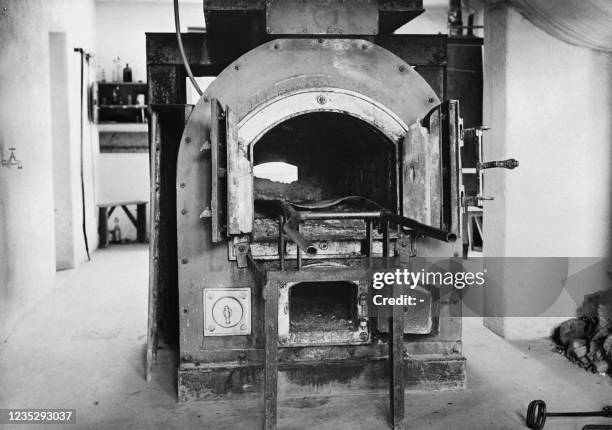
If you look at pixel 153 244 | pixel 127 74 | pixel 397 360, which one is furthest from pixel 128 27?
pixel 397 360

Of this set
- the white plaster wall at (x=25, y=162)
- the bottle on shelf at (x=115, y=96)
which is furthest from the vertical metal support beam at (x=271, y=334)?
the bottle on shelf at (x=115, y=96)

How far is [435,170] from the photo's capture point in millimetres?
2250

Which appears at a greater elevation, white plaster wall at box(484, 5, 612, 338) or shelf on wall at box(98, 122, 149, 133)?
shelf on wall at box(98, 122, 149, 133)

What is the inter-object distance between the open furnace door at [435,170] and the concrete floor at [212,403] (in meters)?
0.67

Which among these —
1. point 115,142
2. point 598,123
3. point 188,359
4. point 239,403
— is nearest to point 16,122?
point 188,359

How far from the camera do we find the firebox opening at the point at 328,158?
252 cm

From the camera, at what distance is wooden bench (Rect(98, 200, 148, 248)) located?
22.2 ft

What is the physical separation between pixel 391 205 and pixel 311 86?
22.2 inches

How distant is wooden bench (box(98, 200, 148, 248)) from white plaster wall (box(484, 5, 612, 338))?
479 centimetres

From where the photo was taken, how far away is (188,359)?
2.31 metres

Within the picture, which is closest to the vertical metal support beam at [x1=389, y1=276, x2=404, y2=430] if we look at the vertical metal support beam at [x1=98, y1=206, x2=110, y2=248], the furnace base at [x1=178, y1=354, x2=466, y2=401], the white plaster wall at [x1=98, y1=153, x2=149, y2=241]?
the furnace base at [x1=178, y1=354, x2=466, y2=401]

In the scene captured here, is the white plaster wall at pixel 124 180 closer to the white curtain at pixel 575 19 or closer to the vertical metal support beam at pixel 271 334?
the white curtain at pixel 575 19

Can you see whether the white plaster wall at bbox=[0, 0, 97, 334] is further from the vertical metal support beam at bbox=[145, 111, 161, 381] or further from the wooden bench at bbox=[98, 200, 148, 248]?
the wooden bench at bbox=[98, 200, 148, 248]

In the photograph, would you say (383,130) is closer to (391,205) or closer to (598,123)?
(391,205)
